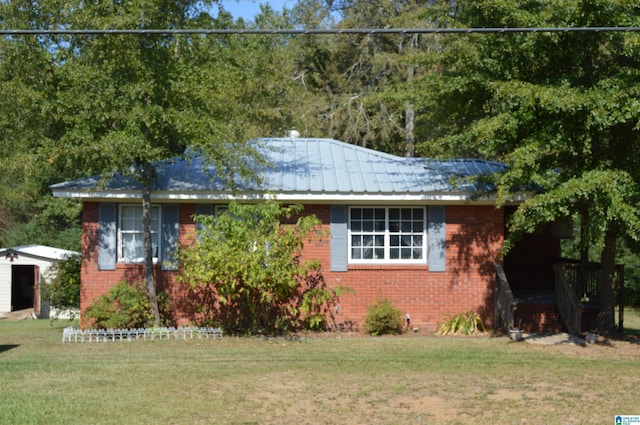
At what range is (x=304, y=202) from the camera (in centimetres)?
1714

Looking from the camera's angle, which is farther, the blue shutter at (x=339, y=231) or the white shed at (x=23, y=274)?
the white shed at (x=23, y=274)

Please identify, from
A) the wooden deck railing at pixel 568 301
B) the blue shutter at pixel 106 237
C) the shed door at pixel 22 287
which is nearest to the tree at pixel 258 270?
the blue shutter at pixel 106 237

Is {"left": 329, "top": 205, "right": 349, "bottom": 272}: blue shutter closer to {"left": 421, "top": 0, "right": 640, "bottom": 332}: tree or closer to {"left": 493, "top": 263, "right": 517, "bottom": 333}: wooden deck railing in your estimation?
{"left": 421, "top": 0, "right": 640, "bottom": 332}: tree

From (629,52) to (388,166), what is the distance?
6182 millimetres

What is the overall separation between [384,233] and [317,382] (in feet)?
21.8

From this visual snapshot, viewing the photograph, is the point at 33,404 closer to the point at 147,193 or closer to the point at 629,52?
the point at 147,193

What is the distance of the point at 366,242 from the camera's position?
17.5m

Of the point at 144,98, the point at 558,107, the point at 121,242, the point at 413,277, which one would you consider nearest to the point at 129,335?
the point at 121,242

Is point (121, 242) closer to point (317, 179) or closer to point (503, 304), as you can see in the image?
point (317, 179)

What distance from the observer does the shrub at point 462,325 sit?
55.5 feet

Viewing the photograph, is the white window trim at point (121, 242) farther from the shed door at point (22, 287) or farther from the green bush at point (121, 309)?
the shed door at point (22, 287)

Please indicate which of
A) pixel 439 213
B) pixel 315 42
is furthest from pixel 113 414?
pixel 315 42

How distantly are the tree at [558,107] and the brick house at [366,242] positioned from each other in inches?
67.4

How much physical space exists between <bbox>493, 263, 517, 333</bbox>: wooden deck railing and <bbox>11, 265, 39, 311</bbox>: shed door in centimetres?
2260
